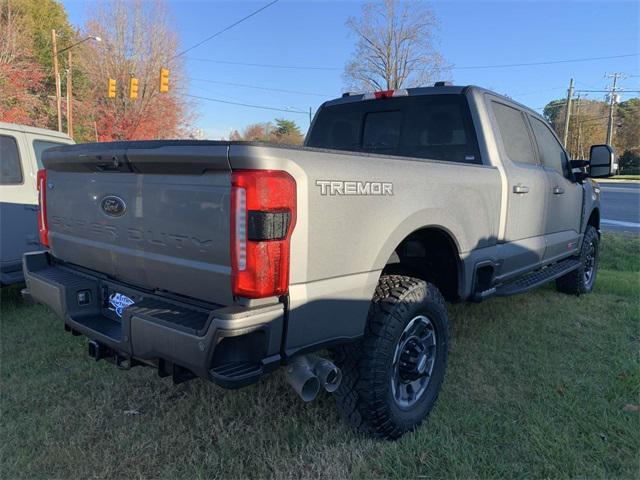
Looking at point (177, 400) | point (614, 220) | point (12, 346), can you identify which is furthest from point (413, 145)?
point (614, 220)

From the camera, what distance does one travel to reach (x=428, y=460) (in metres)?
2.48

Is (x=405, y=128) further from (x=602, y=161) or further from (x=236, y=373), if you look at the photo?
(x=236, y=373)

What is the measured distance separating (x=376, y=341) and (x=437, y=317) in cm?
62

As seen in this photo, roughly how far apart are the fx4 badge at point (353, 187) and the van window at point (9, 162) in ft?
14.3

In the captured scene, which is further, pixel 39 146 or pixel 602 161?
pixel 39 146

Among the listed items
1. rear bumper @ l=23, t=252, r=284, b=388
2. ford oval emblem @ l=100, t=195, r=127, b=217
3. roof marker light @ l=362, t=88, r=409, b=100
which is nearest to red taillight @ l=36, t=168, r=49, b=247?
rear bumper @ l=23, t=252, r=284, b=388

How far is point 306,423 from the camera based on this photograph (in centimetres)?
280

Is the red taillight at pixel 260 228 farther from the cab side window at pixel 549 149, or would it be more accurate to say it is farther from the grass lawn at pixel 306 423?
the cab side window at pixel 549 149

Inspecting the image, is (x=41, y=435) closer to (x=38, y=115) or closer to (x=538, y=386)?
(x=538, y=386)

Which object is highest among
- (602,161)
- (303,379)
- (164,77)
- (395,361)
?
(164,77)

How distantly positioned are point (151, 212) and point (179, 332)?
0.63m

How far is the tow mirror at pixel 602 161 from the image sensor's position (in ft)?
15.9

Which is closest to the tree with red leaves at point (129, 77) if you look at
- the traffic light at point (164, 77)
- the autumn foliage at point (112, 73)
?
the autumn foliage at point (112, 73)

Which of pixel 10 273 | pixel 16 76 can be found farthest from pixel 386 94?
pixel 16 76
